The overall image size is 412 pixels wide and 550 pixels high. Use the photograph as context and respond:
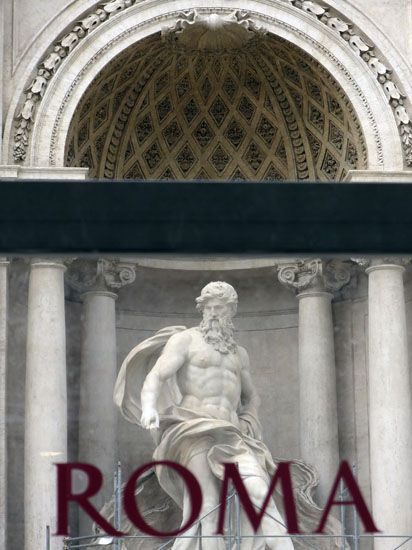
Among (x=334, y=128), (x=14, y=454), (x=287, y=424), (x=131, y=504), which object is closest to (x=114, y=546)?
(x=14, y=454)

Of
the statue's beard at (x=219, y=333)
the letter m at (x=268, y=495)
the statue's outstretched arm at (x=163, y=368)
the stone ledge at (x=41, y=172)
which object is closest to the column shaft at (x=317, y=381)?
the statue's beard at (x=219, y=333)

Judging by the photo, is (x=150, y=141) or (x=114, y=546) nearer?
(x=114, y=546)

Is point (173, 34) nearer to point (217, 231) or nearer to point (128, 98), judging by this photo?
point (128, 98)

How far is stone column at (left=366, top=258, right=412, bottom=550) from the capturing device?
39.6 feet

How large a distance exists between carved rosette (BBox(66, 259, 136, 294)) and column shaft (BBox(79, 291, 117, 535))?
0.06m

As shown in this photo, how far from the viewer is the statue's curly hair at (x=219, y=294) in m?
11.5

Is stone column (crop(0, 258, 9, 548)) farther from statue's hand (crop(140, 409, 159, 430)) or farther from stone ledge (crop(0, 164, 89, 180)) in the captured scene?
statue's hand (crop(140, 409, 159, 430))

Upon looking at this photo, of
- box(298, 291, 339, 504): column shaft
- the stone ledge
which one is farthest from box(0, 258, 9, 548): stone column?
box(298, 291, 339, 504): column shaft

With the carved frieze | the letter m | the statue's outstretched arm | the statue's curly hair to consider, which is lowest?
the letter m

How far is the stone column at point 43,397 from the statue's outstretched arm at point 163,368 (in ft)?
2.48

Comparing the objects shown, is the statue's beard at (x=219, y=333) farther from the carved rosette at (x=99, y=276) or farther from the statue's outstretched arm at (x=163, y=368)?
the carved rosette at (x=99, y=276)

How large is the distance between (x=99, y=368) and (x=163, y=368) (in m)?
1.23

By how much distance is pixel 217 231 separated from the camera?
2.07 m

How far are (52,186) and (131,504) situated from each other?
0.52 metres
